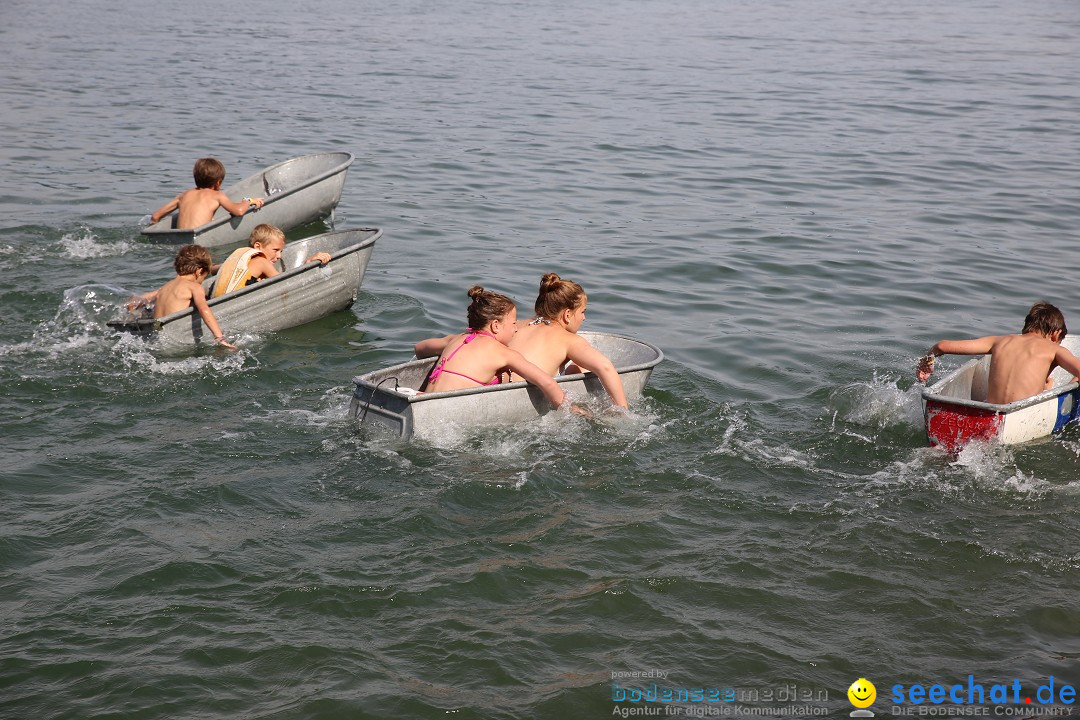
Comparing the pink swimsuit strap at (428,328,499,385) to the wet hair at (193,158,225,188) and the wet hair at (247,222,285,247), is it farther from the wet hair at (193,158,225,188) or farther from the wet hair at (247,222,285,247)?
the wet hair at (193,158,225,188)

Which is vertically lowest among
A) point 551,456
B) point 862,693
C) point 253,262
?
point 862,693

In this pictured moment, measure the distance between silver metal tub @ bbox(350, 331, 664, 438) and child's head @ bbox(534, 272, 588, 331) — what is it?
502 mm

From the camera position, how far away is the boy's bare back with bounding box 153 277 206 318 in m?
9.66

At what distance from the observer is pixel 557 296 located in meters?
8.17

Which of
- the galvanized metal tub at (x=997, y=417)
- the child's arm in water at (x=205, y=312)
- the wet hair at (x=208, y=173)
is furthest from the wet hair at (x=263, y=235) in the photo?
the galvanized metal tub at (x=997, y=417)

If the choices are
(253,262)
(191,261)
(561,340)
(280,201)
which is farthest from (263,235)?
(561,340)

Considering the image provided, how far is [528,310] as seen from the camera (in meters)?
11.4

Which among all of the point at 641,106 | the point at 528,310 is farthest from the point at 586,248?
the point at 641,106

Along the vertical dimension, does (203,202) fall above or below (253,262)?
above

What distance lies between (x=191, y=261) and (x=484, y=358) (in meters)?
3.50

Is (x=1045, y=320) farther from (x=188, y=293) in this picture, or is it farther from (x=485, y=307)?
(x=188, y=293)

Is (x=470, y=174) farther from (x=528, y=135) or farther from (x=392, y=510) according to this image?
(x=392, y=510)

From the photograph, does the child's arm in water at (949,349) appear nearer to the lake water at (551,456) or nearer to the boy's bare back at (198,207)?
the lake water at (551,456)

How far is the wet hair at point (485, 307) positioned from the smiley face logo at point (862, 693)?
3.64 m
